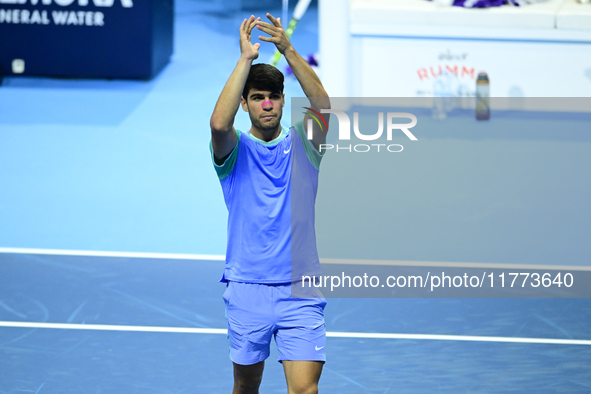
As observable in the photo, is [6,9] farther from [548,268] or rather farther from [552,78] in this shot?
[548,268]

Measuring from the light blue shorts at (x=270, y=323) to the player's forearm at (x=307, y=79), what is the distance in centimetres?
83

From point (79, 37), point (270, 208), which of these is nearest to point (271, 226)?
point (270, 208)

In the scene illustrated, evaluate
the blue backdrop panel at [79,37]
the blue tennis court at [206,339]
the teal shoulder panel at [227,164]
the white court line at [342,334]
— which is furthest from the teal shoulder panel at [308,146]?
the blue backdrop panel at [79,37]

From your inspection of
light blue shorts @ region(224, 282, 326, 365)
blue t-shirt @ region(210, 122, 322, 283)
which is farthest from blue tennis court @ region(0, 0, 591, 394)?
blue t-shirt @ region(210, 122, 322, 283)

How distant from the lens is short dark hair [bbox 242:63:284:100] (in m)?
3.27

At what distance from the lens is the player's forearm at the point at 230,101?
3.16m

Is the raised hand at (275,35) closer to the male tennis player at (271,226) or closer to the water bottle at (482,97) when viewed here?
the male tennis player at (271,226)

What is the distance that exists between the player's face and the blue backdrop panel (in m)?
7.82

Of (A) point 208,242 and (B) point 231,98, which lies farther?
(A) point 208,242

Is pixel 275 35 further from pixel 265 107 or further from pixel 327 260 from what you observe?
pixel 327 260

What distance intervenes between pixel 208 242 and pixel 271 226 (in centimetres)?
344

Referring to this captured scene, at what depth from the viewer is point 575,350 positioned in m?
4.89

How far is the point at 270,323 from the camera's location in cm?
330

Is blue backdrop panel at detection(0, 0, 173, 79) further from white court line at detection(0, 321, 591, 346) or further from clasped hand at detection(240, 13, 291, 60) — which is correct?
clasped hand at detection(240, 13, 291, 60)
